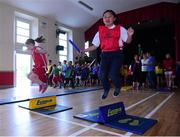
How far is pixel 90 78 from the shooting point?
33.9 ft

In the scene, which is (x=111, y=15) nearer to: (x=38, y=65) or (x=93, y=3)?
(x=38, y=65)

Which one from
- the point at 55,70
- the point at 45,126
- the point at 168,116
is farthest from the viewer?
the point at 55,70

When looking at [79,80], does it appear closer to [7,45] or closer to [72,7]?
[7,45]

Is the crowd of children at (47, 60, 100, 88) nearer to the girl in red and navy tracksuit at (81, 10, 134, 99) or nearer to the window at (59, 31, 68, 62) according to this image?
the window at (59, 31, 68, 62)

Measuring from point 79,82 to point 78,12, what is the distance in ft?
13.9

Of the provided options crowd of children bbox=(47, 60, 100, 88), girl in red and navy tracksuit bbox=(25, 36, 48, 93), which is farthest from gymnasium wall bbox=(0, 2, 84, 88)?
girl in red and navy tracksuit bbox=(25, 36, 48, 93)

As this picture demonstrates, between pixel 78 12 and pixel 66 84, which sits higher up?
pixel 78 12

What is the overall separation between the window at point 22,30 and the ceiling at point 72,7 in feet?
2.41

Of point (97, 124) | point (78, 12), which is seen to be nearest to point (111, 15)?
point (97, 124)

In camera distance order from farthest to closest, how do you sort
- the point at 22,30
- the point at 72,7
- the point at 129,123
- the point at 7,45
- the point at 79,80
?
the point at 72,7 < the point at 22,30 < the point at 79,80 < the point at 7,45 < the point at 129,123

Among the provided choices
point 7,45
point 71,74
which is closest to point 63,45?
point 7,45

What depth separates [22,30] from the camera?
10727 mm

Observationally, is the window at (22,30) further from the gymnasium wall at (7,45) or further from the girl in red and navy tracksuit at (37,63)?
the girl in red and navy tracksuit at (37,63)

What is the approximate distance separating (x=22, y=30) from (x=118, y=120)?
9.21 m
